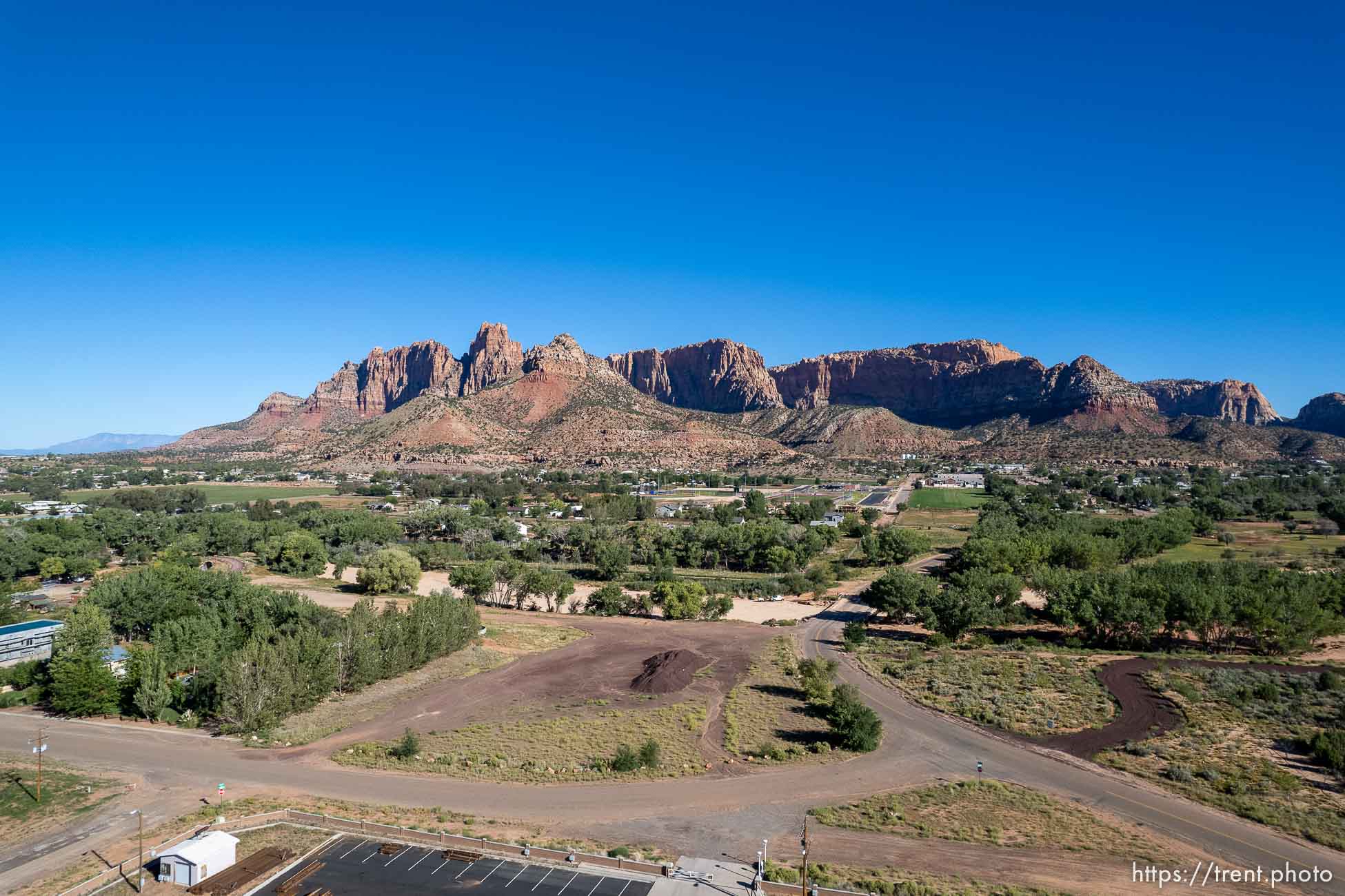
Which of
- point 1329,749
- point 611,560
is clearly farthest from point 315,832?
point 611,560

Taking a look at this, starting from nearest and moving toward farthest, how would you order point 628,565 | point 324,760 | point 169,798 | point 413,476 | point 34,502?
1. point 169,798
2. point 324,760
3. point 628,565
4. point 34,502
5. point 413,476

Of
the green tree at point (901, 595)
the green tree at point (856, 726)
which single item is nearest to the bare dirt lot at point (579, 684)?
the green tree at point (856, 726)

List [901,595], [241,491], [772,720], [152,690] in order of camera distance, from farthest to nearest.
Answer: [241,491]
[901,595]
[772,720]
[152,690]

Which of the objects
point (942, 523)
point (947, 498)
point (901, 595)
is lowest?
point (901, 595)

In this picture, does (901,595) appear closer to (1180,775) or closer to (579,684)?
(1180,775)

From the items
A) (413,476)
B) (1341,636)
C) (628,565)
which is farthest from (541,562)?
(413,476)

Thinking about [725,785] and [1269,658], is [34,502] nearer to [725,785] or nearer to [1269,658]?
[725,785]

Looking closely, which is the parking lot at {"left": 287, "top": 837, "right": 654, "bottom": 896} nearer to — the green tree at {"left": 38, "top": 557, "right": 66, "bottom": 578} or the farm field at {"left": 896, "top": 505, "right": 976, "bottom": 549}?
the green tree at {"left": 38, "top": 557, "right": 66, "bottom": 578}
